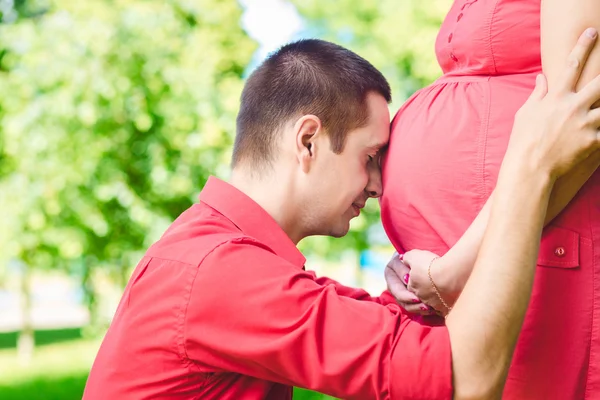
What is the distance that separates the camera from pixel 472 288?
1645mm

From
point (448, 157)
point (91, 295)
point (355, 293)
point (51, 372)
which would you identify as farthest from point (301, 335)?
point (91, 295)

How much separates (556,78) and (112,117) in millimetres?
11644

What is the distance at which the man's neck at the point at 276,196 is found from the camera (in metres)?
2.20

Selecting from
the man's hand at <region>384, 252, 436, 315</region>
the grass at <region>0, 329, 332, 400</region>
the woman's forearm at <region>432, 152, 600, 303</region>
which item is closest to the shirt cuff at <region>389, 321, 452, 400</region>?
the woman's forearm at <region>432, 152, 600, 303</region>

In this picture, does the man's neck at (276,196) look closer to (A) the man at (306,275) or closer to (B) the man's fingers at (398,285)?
(A) the man at (306,275)

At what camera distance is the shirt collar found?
2.13m

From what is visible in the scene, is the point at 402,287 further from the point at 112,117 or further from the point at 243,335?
the point at 112,117

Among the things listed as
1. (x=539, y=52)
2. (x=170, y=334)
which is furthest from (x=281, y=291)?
(x=539, y=52)

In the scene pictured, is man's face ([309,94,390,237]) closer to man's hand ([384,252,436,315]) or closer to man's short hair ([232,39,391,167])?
man's short hair ([232,39,391,167])

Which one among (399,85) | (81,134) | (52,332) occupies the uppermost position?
(399,85)

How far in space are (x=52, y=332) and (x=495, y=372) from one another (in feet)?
81.4

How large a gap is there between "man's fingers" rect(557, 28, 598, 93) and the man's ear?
0.70 m

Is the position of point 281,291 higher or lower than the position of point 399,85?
lower

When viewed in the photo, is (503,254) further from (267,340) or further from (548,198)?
(267,340)
